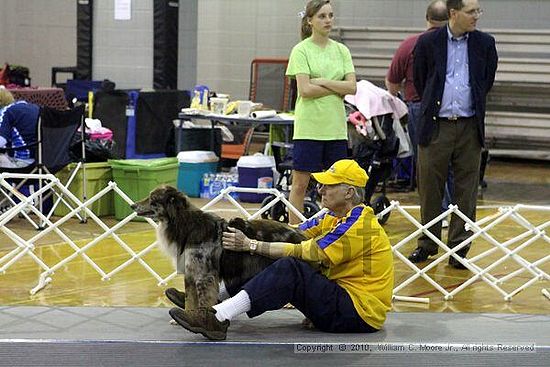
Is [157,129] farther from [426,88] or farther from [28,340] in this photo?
[28,340]

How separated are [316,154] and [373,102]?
5.45 feet

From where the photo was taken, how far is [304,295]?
3803 mm

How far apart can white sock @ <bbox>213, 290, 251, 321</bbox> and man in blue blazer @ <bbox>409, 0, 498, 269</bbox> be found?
1.85 meters

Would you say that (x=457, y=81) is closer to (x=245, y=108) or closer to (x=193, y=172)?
(x=245, y=108)

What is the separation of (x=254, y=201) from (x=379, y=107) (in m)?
1.29

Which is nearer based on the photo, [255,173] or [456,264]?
[456,264]

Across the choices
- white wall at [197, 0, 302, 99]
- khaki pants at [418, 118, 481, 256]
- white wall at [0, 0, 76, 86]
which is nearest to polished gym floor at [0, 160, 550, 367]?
khaki pants at [418, 118, 481, 256]

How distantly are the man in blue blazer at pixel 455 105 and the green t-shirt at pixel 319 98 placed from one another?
1.37 feet

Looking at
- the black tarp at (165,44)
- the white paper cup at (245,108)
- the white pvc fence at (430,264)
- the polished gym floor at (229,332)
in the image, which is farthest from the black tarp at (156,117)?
the white pvc fence at (430,264)

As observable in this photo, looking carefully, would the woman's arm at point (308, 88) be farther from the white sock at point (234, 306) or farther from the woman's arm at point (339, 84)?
the white sock at point (234, 306)

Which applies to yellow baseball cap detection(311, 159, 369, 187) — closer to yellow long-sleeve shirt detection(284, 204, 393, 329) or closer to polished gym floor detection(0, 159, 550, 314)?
yellow long-sleeve shirt detection(284, 204, 393, 329)

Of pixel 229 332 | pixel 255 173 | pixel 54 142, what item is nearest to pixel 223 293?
pixel 229 332

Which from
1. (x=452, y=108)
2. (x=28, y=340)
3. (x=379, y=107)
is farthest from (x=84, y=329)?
(x=379, y=107)

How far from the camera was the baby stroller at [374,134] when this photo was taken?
6.89m
